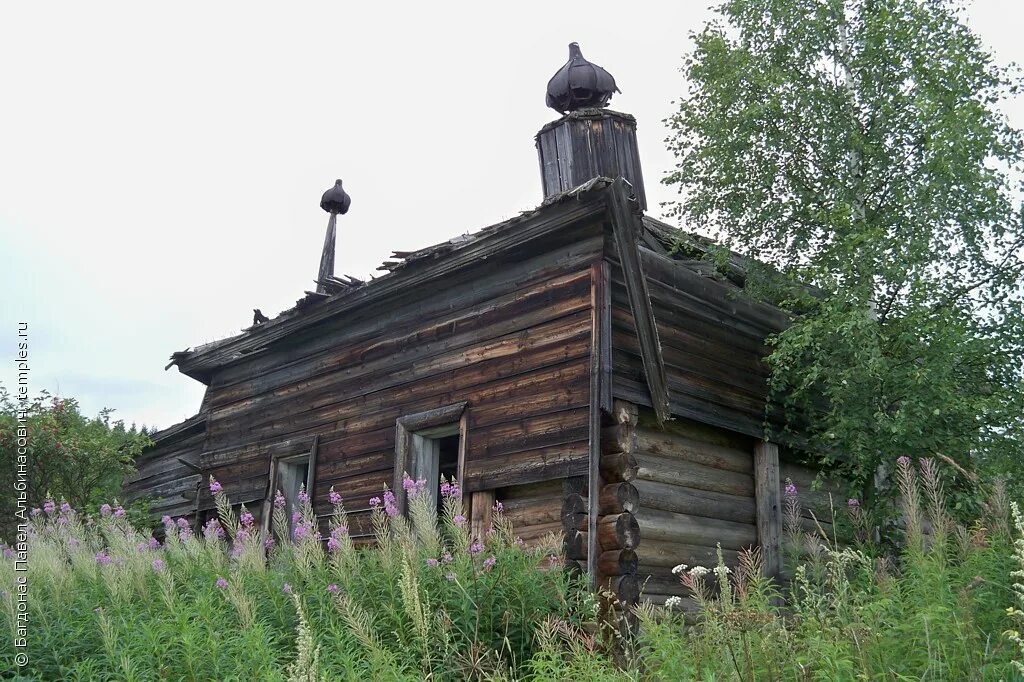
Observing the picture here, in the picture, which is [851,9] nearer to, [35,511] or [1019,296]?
[1019,296]

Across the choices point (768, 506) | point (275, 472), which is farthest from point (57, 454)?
point (768, 506)

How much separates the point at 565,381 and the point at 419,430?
2288mm

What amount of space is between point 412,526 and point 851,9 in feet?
25.8

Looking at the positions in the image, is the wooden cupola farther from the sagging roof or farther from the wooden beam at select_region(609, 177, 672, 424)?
the wooden beam at select_region(609, 177, 672, 424)

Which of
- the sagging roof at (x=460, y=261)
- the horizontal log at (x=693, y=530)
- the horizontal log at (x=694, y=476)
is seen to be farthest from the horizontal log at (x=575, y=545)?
the sagging roof at (x=460, y=261)

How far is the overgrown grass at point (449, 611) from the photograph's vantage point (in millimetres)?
4613

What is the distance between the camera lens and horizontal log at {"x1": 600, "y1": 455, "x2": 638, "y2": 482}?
8523mm

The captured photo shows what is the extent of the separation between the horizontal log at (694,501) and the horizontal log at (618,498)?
0.40 meters

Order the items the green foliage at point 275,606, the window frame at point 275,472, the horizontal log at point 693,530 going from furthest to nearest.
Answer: the window frame at point 275,472 < the horizontal log at point 693,530 < the green foliage at point 275,606

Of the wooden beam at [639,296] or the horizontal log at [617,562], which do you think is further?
the wooden beam at [639,296]

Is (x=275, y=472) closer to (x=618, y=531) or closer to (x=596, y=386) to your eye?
(x=596, y=386)

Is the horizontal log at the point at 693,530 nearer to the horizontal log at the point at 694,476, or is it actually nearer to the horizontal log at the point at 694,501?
the horizontal log at the point at 694,501

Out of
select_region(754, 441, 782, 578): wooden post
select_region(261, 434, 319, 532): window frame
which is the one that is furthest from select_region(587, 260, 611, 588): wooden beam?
select_region(261, 434, 319, 532): window frame

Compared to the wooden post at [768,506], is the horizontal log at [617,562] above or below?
below
